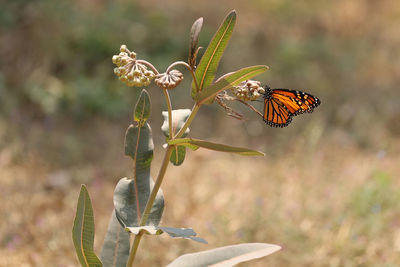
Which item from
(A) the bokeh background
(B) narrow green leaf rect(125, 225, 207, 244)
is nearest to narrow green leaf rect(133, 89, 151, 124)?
(B) narrow green leaf rect(125, 225, 207, 244)

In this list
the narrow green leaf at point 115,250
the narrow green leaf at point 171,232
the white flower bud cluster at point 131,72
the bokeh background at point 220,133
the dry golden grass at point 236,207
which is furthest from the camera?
the bokeh background at point 220,133

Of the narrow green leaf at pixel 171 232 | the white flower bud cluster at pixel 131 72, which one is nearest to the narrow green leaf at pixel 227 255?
the narrow green leaf at pixel 171 232

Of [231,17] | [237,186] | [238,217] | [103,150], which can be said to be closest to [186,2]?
[103,150]

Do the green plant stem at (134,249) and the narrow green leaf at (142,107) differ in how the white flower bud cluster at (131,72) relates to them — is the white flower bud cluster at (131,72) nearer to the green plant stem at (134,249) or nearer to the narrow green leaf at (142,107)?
the narrow green leaf at (142,107)

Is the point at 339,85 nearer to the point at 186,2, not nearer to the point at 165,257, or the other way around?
the point at 186,2

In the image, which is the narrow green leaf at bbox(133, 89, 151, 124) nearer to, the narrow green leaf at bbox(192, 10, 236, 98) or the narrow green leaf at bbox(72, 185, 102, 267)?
the narrow green leaf at bbox(192, 10, 236, 98)

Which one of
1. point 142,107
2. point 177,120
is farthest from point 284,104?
point 142,107
